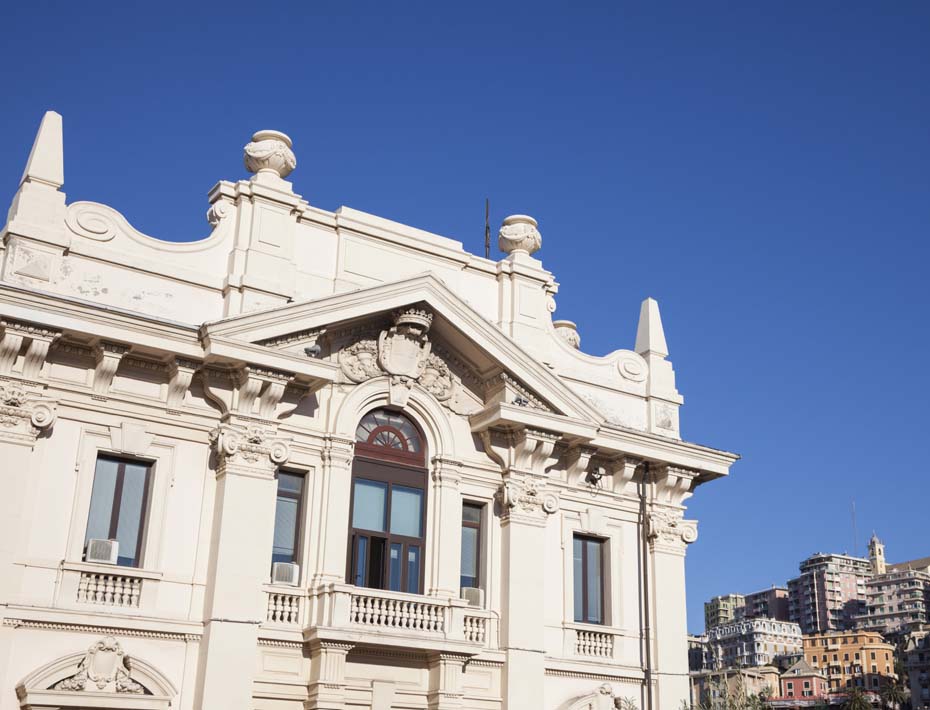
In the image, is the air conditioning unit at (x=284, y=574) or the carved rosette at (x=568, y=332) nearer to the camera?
the air conditioning unit at (x=284, y=574)

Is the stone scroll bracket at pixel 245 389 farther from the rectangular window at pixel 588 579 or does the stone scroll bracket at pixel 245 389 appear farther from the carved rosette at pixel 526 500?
the rectangular window at pixel 588 579

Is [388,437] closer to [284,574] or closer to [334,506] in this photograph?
[334,506]

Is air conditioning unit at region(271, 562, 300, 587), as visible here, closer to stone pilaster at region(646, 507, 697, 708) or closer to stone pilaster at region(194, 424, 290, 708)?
stone pilaster at region(194, 424, 290, 708)

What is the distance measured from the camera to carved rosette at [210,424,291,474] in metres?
21.8

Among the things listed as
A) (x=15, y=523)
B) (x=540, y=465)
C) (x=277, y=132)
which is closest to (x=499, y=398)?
(x=540, y=465)

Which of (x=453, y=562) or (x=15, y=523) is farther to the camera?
(x=453, y=562)

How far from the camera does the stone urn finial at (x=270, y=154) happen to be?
24453 millimetres

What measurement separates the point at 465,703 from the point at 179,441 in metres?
7.31

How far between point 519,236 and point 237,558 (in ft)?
33.7

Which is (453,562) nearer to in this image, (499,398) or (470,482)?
(470,482)

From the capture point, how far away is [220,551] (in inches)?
832

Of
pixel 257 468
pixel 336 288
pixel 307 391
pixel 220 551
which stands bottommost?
pixel 220 551

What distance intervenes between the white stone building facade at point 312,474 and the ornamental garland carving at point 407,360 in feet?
0.19

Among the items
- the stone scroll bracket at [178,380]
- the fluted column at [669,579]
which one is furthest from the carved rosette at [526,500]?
the stone scroll bracket at [178,380]
